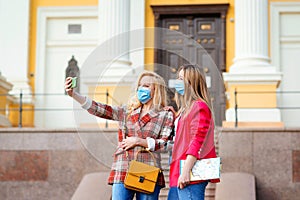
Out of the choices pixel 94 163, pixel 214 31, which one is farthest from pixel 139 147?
pixel 214 31

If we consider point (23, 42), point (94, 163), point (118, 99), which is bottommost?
point (94, 163)

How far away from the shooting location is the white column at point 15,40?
16.6m

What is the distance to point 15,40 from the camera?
55.5 ft

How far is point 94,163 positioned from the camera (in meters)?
11.4

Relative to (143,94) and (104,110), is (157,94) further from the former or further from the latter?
(104,110)

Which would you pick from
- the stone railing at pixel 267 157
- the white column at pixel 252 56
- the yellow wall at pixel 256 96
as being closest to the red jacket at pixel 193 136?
the stone railing at pixel 267 157

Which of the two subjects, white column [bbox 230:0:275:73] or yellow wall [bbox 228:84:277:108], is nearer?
yellow wall [bbox 228:84:277:108]

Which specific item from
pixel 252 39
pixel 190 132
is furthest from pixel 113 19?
pixel 190 132

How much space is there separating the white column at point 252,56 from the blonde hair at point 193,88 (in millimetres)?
8006

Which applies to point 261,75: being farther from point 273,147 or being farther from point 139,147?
point 139,147

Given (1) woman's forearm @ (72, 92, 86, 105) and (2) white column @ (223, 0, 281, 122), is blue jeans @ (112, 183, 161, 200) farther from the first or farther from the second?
(2) white column @ (223, 0, 281, 122)

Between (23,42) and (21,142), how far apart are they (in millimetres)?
5619

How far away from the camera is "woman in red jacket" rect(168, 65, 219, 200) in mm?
5059

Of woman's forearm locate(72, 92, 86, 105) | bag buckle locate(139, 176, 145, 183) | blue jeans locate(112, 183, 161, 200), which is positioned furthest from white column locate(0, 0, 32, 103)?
bag buckle locate(139, 176, 145, 183)
